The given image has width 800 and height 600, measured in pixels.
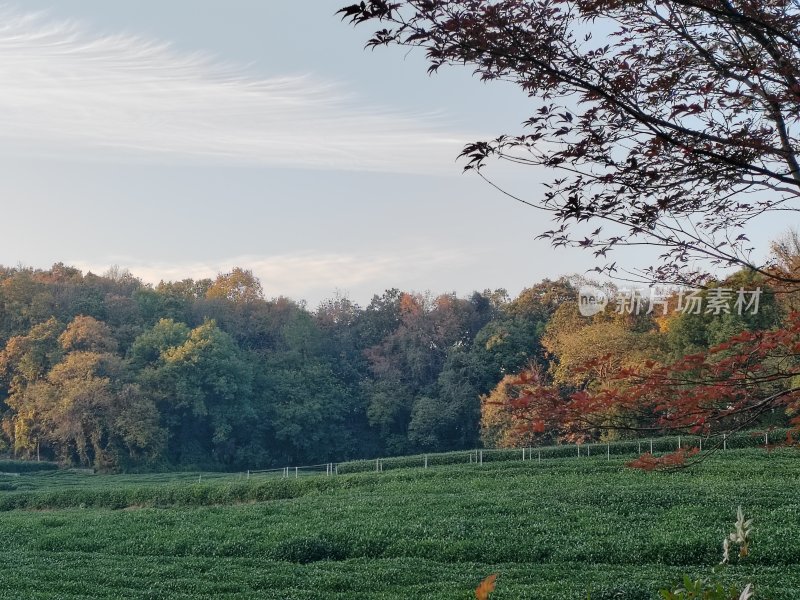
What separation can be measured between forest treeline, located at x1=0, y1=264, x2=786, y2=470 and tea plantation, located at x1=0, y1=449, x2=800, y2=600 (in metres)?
20.4

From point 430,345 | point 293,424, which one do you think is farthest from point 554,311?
point 293,424

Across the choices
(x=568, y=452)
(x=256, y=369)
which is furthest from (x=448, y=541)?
(x=256, y=369)

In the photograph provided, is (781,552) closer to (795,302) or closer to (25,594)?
(25,594)

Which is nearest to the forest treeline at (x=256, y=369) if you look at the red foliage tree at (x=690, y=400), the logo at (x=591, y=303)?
the logo at (x=591, y=303)

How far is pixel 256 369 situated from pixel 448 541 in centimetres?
4419

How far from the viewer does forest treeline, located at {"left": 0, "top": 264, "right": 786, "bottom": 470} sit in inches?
1918

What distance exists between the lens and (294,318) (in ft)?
206

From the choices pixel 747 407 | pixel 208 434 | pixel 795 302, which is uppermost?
pixel 795 302

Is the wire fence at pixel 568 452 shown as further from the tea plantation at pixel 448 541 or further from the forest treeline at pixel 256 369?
the forest treeline at pixel 256 369

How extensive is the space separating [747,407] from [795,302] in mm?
26217

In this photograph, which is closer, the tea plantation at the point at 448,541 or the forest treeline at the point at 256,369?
the tea plantation at the point at 448,541

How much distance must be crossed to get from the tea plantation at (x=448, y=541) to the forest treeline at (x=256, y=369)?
20373mm

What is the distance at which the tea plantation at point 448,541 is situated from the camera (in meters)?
12.0

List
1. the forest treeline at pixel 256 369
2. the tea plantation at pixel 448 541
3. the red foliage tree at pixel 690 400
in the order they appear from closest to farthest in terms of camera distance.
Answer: the red foliage tree at pixel 690 400 → the tea plantation at pixel 448 541 → the forest treeline at pixel 256 369
